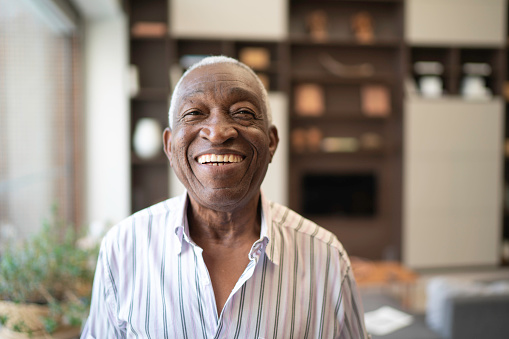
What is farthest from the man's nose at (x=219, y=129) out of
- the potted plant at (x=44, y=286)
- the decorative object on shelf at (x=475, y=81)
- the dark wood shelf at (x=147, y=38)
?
the decorative object on shelf at (x=475, y=81)

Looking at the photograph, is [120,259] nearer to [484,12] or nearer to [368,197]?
[368,197]

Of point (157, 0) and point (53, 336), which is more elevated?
point (157, 0)

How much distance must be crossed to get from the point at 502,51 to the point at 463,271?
8.01 ft

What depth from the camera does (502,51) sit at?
505 cm

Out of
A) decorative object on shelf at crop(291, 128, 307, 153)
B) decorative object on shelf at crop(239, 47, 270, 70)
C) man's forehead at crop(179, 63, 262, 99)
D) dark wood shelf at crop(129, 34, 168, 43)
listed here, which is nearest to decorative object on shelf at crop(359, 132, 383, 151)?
decorative object on shelf at crop(291, 128, 307, 153)

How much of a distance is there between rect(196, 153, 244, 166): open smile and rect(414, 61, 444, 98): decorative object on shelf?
14.8 ft

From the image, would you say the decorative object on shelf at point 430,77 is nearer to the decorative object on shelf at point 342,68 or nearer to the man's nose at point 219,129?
the decorative object on shelf at point 342,68

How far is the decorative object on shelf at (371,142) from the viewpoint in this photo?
5.01m

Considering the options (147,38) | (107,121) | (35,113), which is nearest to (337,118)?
(147,38)

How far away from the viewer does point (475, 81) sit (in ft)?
16.3

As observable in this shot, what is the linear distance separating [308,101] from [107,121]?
205cm

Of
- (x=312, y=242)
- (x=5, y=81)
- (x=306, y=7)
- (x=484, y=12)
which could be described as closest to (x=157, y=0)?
(x=306, y=7)

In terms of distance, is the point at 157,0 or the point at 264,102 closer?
the point at 264,102

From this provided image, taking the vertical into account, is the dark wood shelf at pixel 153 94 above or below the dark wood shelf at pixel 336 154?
above
